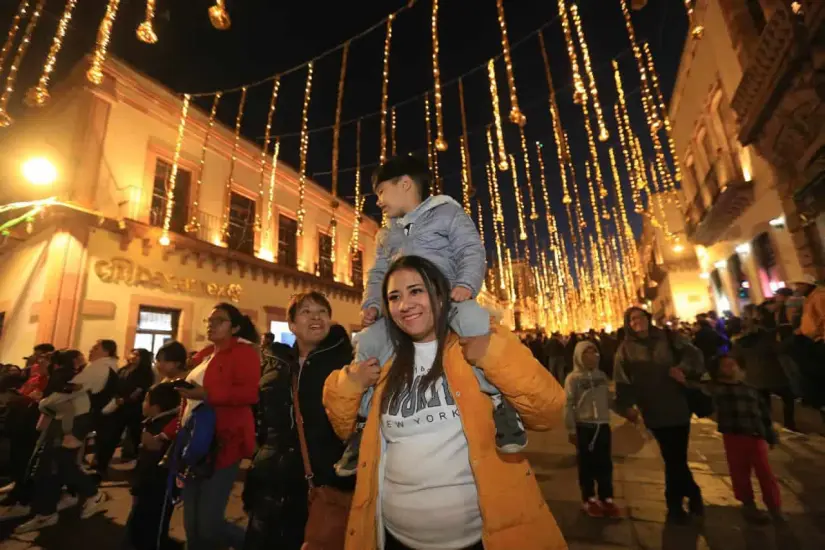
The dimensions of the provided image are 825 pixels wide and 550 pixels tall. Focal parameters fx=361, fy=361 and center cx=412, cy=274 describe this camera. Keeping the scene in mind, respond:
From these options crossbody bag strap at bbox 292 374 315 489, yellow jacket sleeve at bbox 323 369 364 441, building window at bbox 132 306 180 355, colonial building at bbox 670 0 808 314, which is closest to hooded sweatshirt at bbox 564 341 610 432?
crossbody bag strap at bbox 292 374 315 489

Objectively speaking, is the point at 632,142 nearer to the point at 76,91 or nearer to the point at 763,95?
the point at 763,95

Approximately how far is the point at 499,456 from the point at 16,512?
6565 mm

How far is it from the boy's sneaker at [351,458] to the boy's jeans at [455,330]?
0.13 metres

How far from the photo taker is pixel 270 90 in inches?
357

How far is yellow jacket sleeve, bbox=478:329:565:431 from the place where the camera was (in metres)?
1.34

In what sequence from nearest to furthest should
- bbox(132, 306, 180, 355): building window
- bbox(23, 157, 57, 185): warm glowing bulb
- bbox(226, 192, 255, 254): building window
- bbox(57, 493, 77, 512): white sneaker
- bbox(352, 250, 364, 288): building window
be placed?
bbox(57, 493, 77, 512): white sneaker
bbox(23, 157, 57, 185): warm glowing bulb
bbox(132, 306, 180, 355): building window
bbox(226, 192, 255, 254): building window
bbox(352, 250, 364, 288): building window

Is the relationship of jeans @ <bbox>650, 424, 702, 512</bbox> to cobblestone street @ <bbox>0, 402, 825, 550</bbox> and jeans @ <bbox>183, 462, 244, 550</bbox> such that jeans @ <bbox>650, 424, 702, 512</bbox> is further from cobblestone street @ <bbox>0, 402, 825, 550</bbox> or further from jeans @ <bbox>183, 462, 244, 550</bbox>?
jeans @ <bbox>183, 462, 244, 550</bbox>

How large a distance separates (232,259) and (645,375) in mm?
12729

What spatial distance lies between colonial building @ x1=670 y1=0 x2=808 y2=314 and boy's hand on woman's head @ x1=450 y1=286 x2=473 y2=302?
9652mm

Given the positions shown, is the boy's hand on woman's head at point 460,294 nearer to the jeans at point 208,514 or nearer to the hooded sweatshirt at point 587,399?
the jeans at point 208,514

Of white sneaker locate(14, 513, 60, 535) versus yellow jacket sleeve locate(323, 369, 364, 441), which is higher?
yellow jacket sleeve locate(323, 369, 364, 441)

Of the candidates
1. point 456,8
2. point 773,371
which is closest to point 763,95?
point 773,371

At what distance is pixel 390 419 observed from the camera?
5.05 feet

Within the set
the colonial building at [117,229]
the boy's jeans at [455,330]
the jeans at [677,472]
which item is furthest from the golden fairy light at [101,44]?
the jeans at [677,472]
